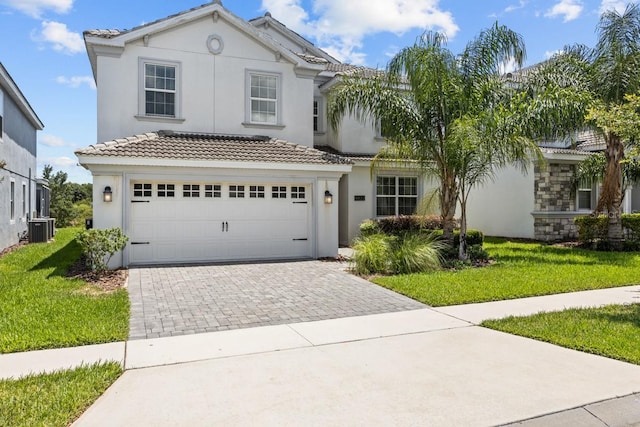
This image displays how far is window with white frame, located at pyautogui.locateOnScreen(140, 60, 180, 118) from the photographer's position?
14625 mm

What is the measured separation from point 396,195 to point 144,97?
1031cm

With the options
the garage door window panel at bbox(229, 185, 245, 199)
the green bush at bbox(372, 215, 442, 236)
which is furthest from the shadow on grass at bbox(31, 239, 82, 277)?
the green bush at bbox(372, 215, 442, 236)

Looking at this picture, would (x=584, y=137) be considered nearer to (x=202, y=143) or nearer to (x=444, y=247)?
(x=444, y=247)

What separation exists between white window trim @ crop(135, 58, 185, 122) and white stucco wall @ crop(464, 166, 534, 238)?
12876mm

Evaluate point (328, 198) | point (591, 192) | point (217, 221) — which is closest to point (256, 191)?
point (217, 221)

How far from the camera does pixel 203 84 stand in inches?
597

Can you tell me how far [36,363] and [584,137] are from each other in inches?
1025

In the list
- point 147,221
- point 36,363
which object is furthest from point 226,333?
Answer: point 147,221

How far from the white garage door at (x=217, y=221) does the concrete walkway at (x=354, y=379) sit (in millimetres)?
6875

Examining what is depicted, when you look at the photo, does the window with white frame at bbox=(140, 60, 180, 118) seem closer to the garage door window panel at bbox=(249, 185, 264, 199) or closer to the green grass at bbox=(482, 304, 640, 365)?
the garage door window panel at bbox=(249, 185, 264, 199)

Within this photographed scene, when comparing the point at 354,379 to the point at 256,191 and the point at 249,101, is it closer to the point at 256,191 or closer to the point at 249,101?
the point at 256,191

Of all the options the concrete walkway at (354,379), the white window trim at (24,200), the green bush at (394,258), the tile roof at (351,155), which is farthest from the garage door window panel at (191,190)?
the white window trim at (24,200)

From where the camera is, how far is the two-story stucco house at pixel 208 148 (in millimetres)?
12352

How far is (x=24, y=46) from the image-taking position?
13891 mm
